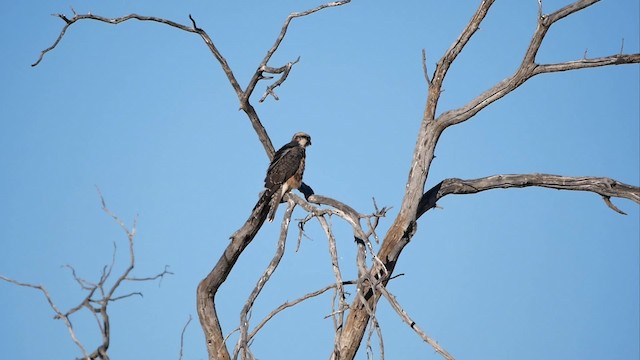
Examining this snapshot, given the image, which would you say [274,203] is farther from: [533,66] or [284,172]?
[533,66]

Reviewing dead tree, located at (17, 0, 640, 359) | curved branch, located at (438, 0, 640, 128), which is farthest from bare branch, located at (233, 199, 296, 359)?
curved branch, located at (438, 0, 640, 128)

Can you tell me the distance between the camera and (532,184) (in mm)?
7246

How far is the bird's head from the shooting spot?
8789 millimetres

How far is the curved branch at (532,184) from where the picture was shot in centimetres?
693

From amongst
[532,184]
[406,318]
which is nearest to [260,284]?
[406,318]

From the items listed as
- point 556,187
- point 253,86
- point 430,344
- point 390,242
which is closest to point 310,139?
point 253,86

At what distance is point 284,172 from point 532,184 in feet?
7.37

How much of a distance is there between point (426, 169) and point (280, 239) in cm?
148

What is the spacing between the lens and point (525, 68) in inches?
281

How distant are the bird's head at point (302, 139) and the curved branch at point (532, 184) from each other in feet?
5.82

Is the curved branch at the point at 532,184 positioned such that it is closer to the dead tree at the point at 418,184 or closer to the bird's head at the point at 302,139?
the dead tree at the point at 418,184

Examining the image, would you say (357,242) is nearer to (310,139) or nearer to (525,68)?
(525,68)

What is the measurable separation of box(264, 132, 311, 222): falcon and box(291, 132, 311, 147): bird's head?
24mm

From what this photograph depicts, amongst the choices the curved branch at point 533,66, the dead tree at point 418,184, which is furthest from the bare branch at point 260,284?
the curved branch at point 533,66
